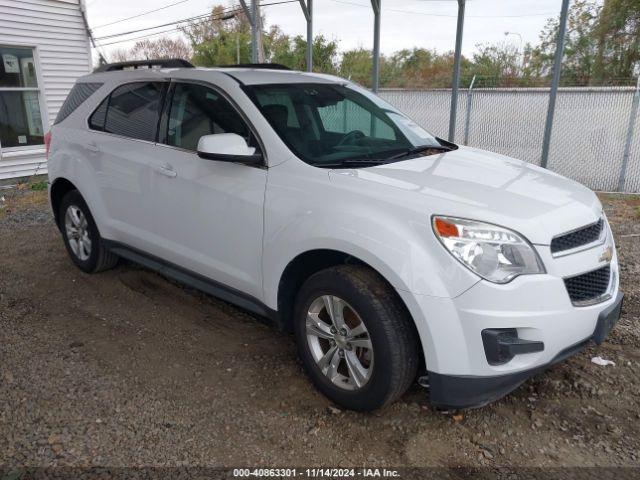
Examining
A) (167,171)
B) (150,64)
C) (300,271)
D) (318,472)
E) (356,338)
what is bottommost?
(318,472)

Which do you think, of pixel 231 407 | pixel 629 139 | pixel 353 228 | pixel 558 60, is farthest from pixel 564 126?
pixel 231 407

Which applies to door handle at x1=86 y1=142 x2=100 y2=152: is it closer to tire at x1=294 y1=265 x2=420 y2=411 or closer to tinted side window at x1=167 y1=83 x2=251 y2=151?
tinted side window at x1=167 y1=83 x2=251 y2=151

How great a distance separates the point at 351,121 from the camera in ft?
12.8

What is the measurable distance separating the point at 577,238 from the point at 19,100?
34.3 feet

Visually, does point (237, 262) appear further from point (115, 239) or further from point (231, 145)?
point (115, 239)

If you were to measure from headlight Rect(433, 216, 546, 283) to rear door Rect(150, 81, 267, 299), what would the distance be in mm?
1172

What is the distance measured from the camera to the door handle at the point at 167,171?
141 inches

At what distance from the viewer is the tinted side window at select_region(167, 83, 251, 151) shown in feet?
11.2

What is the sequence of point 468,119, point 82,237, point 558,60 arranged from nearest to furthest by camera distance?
point 82,237
point 558,60
point 468,119

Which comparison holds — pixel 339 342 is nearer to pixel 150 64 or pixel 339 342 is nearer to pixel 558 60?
pixel 150 64

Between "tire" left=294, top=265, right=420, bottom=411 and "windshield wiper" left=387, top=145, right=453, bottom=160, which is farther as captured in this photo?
"windshield wiper" left=387, top=145, right=453, bottom=160

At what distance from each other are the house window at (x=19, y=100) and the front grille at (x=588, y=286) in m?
10.3

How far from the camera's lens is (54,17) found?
10250mm

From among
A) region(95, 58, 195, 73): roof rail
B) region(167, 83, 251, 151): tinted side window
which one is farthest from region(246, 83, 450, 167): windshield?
region(95, 58, 195, 73): roof rail
